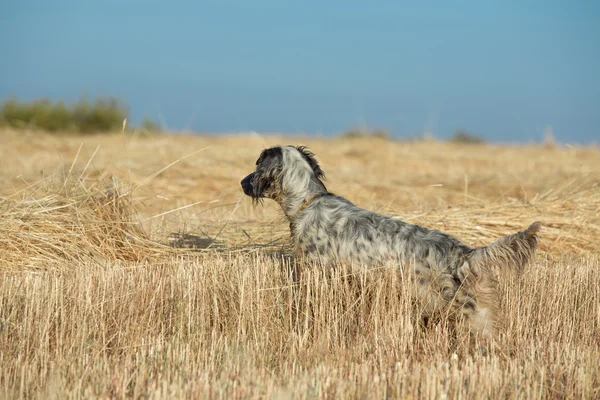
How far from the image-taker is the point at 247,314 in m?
5.02

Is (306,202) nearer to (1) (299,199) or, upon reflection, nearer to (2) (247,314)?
(1) (299,199)

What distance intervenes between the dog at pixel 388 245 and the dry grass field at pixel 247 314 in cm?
16

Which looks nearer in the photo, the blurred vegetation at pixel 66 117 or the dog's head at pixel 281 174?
the dog's head at pixel 281 174

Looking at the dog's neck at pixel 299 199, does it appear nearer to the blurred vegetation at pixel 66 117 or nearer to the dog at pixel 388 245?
the dog at pixel 388 245

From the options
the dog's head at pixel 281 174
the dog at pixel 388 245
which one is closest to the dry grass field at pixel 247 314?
the dog at pixel 388 245

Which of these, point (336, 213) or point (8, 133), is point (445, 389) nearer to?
point (336, 213)

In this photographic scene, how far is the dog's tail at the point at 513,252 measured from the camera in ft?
15.1

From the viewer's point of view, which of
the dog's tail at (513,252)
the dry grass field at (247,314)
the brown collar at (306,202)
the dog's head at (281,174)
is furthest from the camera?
the dog's head at (281,174)

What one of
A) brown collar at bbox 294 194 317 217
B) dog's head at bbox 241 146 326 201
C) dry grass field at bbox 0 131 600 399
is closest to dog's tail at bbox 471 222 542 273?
dry grass field at bbox 0 131 600 399

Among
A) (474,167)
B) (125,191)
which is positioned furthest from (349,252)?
(474,167)

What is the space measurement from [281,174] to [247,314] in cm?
126

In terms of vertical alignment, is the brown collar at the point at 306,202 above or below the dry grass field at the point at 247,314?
above

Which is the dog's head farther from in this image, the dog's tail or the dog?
the dog's tail

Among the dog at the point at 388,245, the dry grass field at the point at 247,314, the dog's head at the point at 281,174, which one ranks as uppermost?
the dog's head at the point at 281,174
